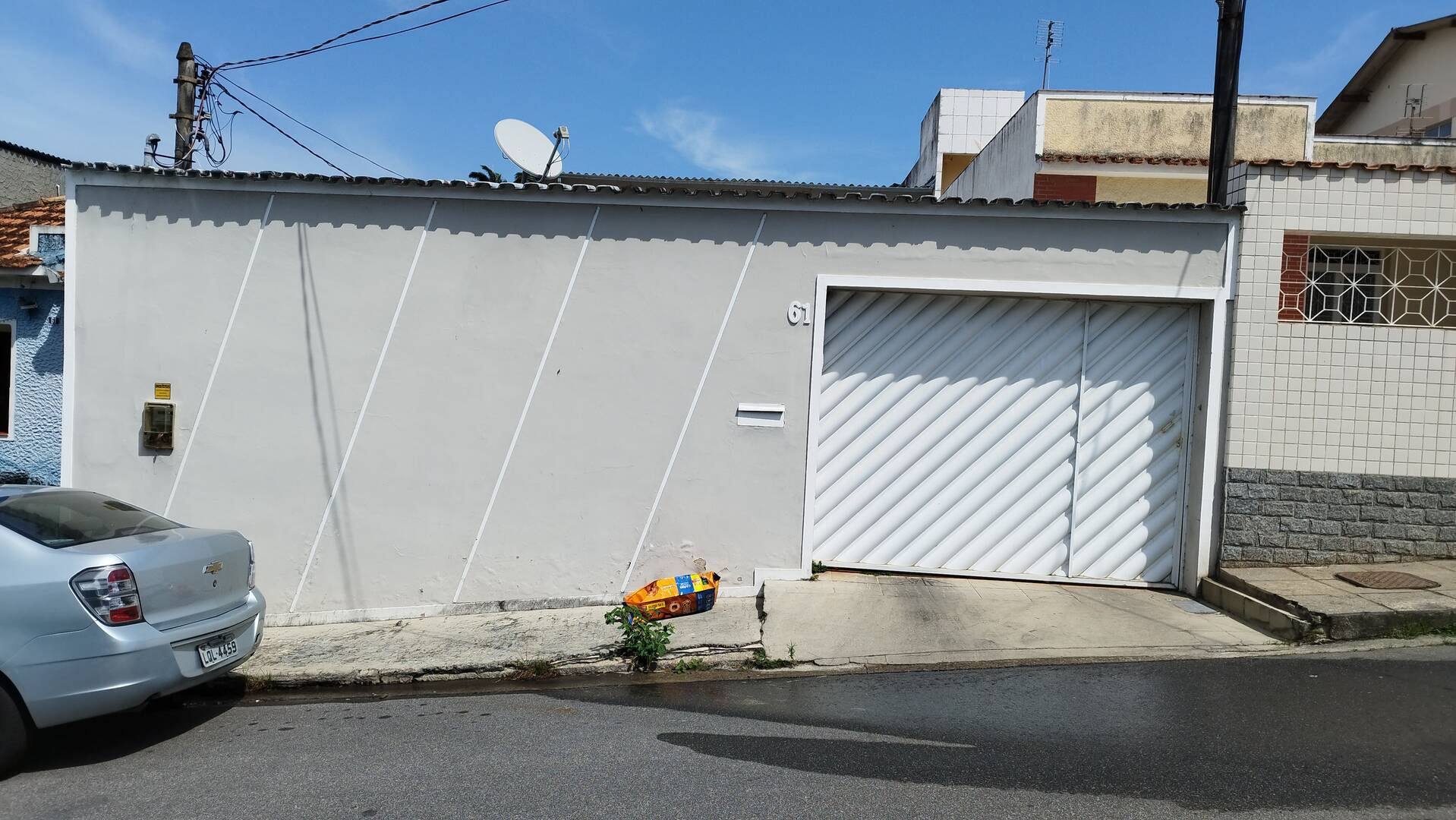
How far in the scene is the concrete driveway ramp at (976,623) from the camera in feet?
20.5

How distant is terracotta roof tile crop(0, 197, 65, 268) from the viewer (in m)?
9.26

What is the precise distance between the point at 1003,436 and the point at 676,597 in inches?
120

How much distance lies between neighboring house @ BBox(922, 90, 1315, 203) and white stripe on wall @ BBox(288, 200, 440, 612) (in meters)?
9.76

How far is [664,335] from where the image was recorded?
7742 millimetres

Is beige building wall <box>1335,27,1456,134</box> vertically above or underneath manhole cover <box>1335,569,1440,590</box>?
above

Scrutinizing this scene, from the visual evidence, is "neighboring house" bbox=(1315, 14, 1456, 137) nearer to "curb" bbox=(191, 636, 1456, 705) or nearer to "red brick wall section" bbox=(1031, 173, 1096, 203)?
"red brick wall section" bbox=(1031, 173, 1096, 203)

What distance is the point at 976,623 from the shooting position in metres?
6.78

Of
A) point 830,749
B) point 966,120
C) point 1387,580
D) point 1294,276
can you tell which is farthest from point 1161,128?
point 830,749

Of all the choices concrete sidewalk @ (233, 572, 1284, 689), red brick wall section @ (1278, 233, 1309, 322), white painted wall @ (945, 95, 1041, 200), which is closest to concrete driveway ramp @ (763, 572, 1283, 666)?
concrete sidewalk @ (233, 572, 1284, 689)

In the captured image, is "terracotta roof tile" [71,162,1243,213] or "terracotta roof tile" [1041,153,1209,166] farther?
"terracotta roof tile" [1041,153,1209,166]

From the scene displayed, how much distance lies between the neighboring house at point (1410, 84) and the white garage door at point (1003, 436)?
48.4 feet

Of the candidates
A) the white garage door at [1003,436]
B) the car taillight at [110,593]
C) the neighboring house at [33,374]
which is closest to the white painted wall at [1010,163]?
the white garage door at [1003,436]

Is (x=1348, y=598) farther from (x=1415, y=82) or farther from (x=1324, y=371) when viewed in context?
(x=1415, y=82)

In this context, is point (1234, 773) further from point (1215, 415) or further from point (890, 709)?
point (1215, 415)
